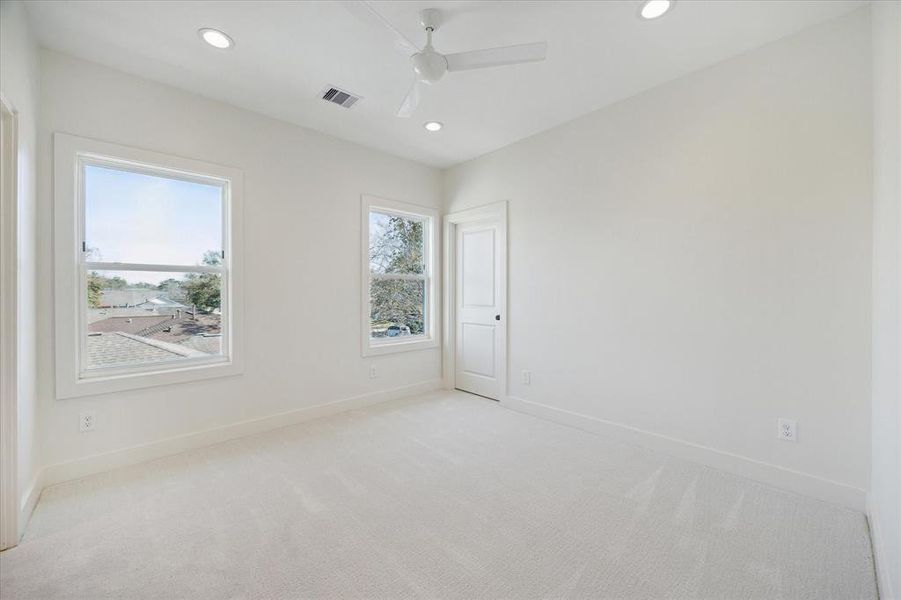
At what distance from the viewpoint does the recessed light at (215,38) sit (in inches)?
85.4

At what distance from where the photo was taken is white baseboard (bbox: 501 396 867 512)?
2.09 metres

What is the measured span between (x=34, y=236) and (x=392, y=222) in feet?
9.03

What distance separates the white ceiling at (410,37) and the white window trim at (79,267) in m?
0.57

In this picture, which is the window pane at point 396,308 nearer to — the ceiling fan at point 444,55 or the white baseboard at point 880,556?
the ceiling fan at point 444,55

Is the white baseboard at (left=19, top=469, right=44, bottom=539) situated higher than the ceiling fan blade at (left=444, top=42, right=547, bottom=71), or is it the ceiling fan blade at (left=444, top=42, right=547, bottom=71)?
the ceiling fan blade at (left=444, top=42, right=547, bottom=71)

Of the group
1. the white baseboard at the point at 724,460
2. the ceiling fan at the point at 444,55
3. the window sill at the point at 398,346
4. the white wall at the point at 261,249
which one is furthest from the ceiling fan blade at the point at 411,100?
the white baseboard at the point at 724,460

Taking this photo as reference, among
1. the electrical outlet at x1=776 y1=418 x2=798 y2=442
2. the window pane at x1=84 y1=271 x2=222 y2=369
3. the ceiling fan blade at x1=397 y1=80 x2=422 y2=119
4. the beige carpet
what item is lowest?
the beige carpet

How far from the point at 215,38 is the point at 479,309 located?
10.3 ft

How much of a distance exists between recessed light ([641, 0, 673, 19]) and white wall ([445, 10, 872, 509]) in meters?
0.79

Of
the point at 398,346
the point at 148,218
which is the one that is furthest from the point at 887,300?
the point at 148,218

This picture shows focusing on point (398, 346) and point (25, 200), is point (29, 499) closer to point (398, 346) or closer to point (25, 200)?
point (25, 200)

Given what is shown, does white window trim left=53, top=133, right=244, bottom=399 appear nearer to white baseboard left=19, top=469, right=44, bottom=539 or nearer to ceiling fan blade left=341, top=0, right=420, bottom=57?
white baseboard left=19, top=469, right=44, bottom=539

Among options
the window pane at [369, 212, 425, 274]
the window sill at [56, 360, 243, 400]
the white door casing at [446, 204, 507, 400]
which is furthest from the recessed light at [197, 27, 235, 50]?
the white door casing at [446, 204, 507, 400]

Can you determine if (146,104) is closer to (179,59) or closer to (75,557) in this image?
(179,59)
